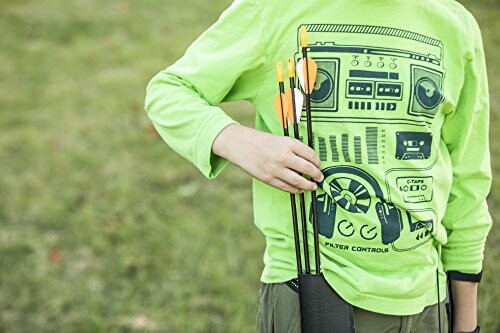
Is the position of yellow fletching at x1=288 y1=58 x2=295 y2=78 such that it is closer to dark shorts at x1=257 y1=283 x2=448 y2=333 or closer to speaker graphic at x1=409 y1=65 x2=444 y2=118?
speaker graphic at x1=409 y1=65 x2=444 y2=118

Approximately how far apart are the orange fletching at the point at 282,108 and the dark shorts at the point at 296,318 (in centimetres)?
40

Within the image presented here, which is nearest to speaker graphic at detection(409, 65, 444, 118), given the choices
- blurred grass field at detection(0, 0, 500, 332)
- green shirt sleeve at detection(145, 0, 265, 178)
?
green shirt sleeve at detection(145, 0, 265, 178)

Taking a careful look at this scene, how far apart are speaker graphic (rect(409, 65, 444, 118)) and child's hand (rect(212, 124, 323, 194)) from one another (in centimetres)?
29

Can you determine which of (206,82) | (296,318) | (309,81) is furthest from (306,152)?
(296,318)

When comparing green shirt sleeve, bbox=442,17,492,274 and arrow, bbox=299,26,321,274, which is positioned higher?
arrow, bbox=299,26,321,274

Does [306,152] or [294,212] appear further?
[294,212]

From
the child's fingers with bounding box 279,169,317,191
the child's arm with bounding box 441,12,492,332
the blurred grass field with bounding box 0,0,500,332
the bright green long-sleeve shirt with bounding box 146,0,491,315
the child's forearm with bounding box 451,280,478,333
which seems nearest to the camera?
the child's fingers with bounding box 279,169,317,191

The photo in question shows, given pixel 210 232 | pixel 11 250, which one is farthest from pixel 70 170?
pixel 210 232

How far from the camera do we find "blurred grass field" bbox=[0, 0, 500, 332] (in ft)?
9.31

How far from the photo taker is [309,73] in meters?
1.32

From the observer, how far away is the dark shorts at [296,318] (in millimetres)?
1450

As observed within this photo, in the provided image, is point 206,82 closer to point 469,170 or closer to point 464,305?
point 469,170

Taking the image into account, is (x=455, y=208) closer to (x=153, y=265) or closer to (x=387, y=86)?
(x=387, y=86)

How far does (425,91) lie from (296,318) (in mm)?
606
